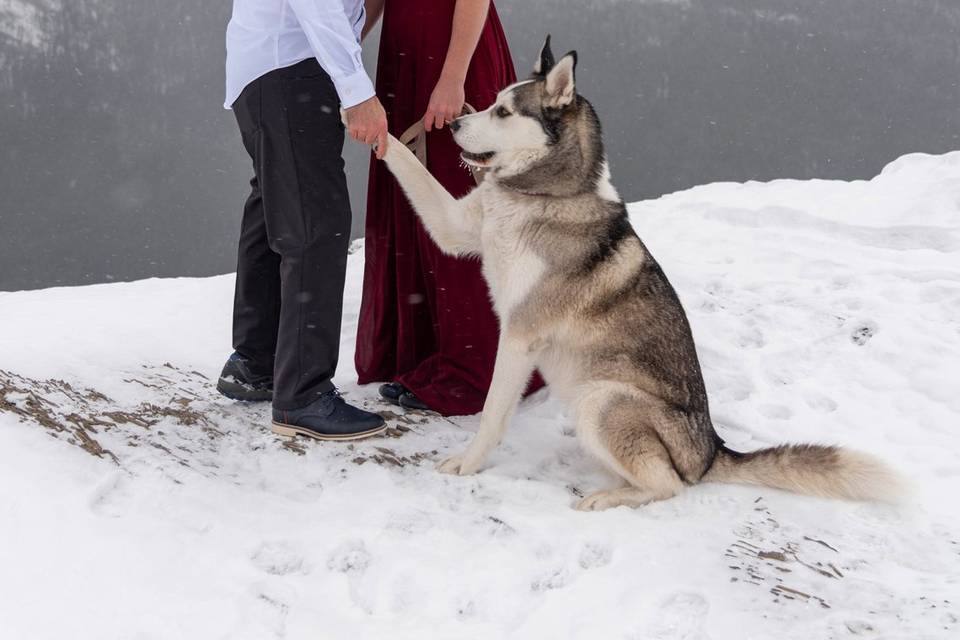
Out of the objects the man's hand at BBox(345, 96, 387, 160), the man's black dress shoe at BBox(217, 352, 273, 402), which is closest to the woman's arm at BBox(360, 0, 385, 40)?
the man's hand at BBox(345, 96, 387, 160)

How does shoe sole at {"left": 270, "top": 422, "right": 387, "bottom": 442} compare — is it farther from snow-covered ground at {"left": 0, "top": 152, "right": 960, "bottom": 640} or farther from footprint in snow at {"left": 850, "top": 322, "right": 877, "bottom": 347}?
footprint in snow at {"left": 850, "top": 322, "right": 877, "bottom": 347}

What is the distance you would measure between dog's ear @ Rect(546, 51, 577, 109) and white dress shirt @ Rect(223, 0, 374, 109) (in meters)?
0.76

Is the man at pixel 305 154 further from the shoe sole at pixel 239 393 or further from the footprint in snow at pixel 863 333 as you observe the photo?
the footprint in snow at pixel 863 333

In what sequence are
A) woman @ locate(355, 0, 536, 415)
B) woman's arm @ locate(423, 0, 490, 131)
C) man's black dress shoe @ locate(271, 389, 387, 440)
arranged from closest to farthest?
man's black dress shoe @ locate(271, 389, 387, 440)
woman's arm @ locate(423, 0, 490, 131)
woman @ locate(355, 0, 536, 415)

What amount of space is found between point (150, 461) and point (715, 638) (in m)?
2.11

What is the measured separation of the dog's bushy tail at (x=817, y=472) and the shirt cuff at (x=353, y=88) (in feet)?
7.12

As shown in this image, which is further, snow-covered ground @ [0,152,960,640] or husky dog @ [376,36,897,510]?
husky dog @ [376,36,897,510]

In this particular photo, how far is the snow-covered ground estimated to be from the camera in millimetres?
2367

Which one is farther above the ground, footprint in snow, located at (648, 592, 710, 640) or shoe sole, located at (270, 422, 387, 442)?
footprint in snow, located at (648, 592, 710, 640)

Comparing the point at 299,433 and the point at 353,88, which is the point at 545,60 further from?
the point at 299,433

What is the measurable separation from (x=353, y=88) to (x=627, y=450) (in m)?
1.87

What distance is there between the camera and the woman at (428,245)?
4121 millimetres

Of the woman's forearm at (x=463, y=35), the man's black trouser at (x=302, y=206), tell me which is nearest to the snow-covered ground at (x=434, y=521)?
the man's black trouser at (x=302, y=206)

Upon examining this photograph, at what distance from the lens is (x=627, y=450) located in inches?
128
